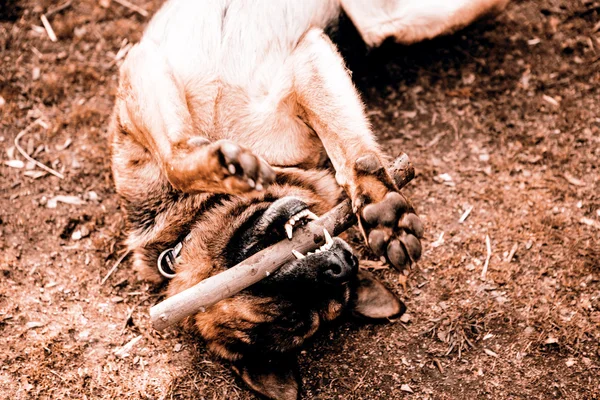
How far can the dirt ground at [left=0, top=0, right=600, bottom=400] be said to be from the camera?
355cm

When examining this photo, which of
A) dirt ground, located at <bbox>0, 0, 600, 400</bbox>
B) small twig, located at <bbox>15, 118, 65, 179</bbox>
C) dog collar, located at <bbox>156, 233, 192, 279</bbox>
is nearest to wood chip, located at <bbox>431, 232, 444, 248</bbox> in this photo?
dirt ground, located at <bbox>0, 0, 600, 400</bbox>

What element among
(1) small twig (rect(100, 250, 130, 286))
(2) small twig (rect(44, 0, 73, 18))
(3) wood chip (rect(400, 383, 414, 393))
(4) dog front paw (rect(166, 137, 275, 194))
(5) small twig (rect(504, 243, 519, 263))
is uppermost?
(2) small twig (rect(44, 0, 73, 18))

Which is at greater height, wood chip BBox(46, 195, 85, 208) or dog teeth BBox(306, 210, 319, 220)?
wood chip BBox(46, 195, 85, 208)

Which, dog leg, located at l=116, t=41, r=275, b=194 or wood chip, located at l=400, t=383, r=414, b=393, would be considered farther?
wood chip, located at l=400, t=383, r=414, b=393

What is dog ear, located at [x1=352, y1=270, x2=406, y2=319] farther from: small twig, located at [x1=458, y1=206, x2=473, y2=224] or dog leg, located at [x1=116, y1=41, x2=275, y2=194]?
dog leg, located at [x1=116, y1=41, x2=275, y2=194]

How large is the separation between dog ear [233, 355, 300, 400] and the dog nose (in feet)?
2.15

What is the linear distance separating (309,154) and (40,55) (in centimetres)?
238

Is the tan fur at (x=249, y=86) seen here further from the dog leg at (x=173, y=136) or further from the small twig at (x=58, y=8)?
the small twig at (x=58, y=8)

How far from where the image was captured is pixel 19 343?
11.7ft

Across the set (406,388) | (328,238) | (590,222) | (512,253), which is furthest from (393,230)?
(590,222)

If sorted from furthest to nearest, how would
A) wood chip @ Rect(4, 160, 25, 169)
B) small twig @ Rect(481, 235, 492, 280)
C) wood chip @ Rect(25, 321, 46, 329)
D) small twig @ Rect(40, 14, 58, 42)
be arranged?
small twig @ Rect(40, 14, 58, 42), wood chip @ Rect(4, 160, 25, 169), small twig @ Rect(481, 235, 492, 280), wood chip @ Rect(25, 321, 46, 329)

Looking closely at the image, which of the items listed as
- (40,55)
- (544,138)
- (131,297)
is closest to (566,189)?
(544,138)

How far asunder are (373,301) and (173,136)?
1495mm

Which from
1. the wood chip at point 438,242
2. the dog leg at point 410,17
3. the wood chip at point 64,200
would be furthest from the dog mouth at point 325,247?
the wood chip at point 64,200
